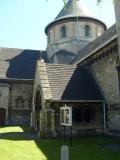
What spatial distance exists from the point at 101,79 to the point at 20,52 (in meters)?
19.7

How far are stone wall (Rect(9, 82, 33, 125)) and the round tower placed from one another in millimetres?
5719

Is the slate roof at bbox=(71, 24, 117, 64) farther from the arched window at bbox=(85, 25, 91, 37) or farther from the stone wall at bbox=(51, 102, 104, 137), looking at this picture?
the arched window at bbox=(85, 25, 91, 37)

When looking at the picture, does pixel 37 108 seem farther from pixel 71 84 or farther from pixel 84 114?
pixel 84 114

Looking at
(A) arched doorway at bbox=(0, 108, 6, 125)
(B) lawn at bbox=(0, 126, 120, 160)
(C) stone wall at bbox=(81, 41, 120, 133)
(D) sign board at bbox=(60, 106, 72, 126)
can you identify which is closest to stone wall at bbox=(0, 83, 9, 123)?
(A) arched doorway at bbox=(0, 108, 6, 125)

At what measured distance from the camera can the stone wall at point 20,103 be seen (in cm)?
3089

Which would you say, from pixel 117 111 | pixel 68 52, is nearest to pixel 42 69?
pixel 117 111

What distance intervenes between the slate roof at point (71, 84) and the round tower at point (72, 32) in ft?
40.3

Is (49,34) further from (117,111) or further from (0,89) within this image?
(117,111)

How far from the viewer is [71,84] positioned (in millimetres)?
19516

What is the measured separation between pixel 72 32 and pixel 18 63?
875 cm

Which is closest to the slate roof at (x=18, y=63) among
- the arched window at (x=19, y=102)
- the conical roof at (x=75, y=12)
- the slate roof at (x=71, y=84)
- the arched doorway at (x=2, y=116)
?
the arched window at (x=19, y=102)

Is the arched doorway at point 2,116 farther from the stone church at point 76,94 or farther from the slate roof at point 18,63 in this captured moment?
the slate roof at point 18,63

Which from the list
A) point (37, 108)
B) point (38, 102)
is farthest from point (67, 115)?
point (37, 108)

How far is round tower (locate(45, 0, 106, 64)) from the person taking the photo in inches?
1334
